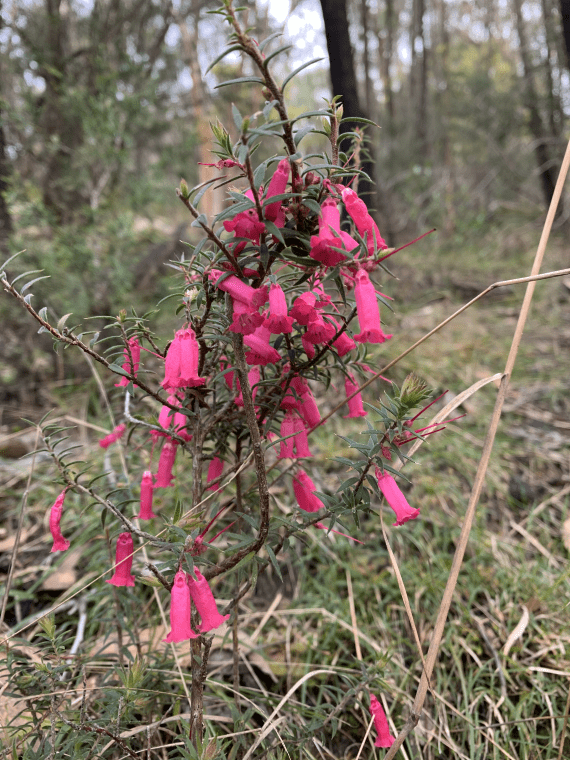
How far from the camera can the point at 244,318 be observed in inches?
35.7

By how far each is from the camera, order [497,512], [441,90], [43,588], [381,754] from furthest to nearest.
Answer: [441,90], [497,512], [43,588], [381,754]

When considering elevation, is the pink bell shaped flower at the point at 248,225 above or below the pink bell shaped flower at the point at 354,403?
above

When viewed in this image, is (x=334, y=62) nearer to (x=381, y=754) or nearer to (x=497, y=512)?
(x=497, y=512)

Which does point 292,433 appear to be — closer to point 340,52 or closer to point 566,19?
point 340,52

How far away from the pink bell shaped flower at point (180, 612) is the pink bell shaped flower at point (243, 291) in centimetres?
54

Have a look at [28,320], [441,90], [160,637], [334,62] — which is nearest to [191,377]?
[160,637]

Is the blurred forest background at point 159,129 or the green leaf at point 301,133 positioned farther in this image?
the blurred forest background at point 159,129

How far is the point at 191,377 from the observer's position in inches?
38.2

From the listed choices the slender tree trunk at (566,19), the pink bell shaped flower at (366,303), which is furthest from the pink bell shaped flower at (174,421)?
the slender tree trunk at (566,19)

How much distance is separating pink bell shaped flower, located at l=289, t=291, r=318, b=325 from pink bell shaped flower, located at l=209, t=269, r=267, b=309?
8cm

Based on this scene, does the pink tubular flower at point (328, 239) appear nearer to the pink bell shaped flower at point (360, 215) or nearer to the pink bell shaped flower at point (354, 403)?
the pink bell shaped flower at point (360, 215)

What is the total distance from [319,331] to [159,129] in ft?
18.1

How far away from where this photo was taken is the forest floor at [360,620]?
53.8 inches

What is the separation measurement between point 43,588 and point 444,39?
13614mm
